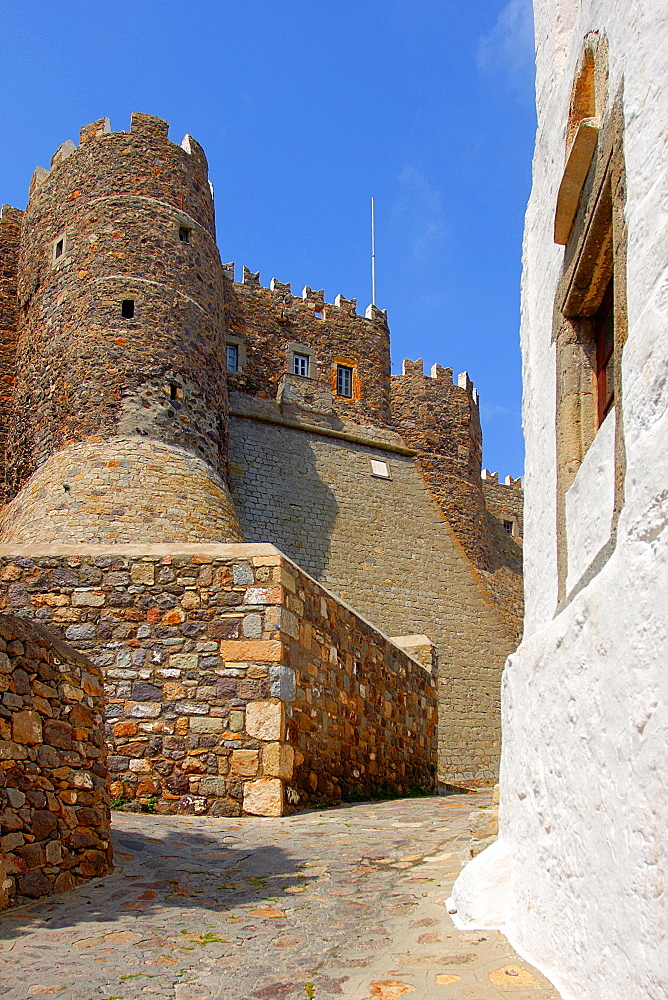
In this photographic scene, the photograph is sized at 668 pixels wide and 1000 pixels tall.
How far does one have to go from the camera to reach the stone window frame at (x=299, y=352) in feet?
86.7

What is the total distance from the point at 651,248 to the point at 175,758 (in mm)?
6393

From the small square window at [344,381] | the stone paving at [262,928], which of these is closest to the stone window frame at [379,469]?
the small square window at [344,381]

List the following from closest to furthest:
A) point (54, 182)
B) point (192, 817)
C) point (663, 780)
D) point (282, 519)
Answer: point (663, 780), point (192, 817), point (54, 182), point (282, 519)

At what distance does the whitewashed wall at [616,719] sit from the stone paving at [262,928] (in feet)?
0.89

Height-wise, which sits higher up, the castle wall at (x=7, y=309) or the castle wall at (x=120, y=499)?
the castle wall at (x=7, y=309)

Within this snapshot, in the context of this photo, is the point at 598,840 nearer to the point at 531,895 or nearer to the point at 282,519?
the point at 531,895

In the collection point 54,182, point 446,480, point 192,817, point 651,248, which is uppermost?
point 54,182

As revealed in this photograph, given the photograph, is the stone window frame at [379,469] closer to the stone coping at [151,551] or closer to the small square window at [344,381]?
the small square window at [344,381]

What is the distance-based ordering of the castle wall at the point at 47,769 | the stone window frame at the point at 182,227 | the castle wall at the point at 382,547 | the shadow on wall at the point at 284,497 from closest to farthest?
the castle wall at the point at 47,769, the stone window frame at the point at 182,227, the shadow on wall at the point at 284,497, the castle wall at the point at 382,547

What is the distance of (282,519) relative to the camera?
2345cm

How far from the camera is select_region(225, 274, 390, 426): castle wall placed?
85.0 feet

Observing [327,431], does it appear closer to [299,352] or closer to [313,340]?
[299,352]

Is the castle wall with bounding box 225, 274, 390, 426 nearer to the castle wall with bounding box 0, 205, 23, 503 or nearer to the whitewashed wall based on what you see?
the castle wall with bounding box 0, 205, 23, 503

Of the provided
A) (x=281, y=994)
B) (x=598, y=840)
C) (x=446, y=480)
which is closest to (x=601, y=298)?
(x=598, y=840)
